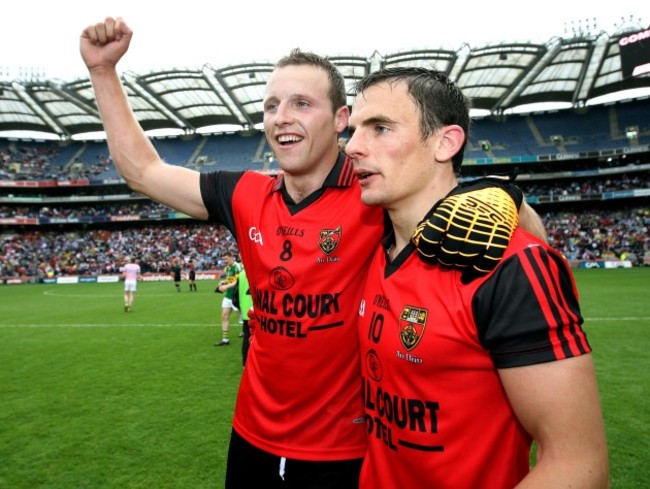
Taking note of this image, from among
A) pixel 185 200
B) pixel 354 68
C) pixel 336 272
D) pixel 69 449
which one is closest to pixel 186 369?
pixel 69 449

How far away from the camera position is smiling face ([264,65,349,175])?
7.40 ft

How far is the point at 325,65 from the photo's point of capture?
236cm

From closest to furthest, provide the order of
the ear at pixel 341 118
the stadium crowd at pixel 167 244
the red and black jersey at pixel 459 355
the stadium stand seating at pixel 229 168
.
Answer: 1. the red and black jersey at pixel 459 355
2. the ear at pixel 341 118
3. the stadium crowd at pixel 167 244
4. the stadium stand seating at pixel 229 168

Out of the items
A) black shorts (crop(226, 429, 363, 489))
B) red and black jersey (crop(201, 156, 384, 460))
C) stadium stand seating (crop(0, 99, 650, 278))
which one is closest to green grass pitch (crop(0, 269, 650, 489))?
black shorts (crop(226, 429, 363, 489))

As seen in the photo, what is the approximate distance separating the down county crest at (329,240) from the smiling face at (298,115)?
14.4 inches

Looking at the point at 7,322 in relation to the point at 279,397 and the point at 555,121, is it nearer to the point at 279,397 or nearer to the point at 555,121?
the point at 279,397

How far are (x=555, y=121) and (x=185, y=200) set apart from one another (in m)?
54.1

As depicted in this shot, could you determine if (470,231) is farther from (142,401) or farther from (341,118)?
(142,401)

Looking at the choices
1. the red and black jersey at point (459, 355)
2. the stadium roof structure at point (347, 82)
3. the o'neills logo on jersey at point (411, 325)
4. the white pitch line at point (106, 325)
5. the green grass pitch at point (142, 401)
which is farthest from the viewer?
the stadium roof structure at point (347, 82)

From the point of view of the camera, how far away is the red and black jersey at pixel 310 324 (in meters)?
2.09

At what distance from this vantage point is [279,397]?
86.4 inches

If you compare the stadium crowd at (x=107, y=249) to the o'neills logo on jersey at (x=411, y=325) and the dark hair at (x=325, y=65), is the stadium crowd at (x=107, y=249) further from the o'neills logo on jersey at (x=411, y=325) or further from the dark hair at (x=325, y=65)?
the o'neills logo on jersey at (x=411, y=325)

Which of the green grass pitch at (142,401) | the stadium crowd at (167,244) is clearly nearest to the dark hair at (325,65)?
the green grass pitch at (142,401)

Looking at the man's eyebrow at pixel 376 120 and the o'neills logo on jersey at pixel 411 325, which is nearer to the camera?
the o'neills logo on jersey at pixel 411 325
